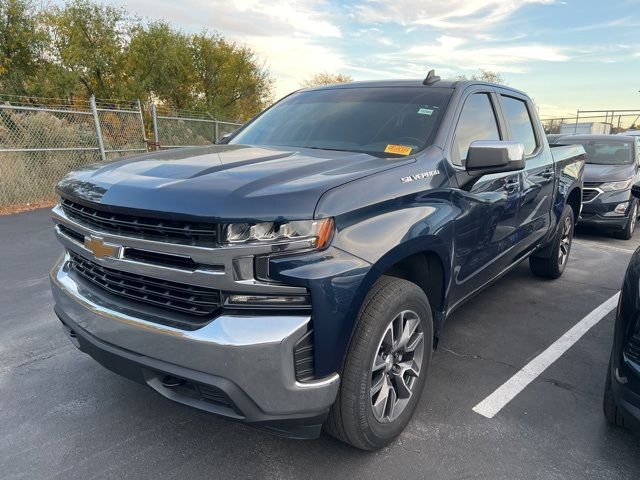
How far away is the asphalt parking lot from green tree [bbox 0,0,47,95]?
20021 mm

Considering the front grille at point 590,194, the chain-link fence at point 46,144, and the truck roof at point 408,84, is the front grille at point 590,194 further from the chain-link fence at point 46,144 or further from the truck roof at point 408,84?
the chain-link fence at point 46,144

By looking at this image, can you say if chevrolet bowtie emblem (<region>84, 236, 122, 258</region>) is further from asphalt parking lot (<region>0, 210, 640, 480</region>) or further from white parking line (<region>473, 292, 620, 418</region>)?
white parking line (<region>473, 292, 620, 418</region>)

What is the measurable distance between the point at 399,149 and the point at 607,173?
6457mm

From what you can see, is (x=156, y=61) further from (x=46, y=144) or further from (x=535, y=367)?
(x=535, y=367)

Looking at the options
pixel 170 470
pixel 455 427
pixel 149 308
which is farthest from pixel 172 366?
pixel 455 427

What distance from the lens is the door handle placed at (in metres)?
3.39

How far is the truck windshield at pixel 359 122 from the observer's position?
2924mm

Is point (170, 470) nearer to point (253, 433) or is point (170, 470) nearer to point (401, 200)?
point (253, 433)

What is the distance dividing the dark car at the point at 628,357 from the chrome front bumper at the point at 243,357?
4.39 feet

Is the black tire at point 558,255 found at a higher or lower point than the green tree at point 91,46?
lower

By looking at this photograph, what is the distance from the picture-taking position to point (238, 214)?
1.81 m

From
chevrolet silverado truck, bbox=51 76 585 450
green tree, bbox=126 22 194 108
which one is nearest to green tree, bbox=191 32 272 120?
green tree, bbox=126 22 194 108

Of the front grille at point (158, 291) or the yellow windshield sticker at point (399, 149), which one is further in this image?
the yellow windshield sticker at point (399, 149)

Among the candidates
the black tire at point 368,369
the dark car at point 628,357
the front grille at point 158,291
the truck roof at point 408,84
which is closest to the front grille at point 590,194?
the truck roof at point 408,84
